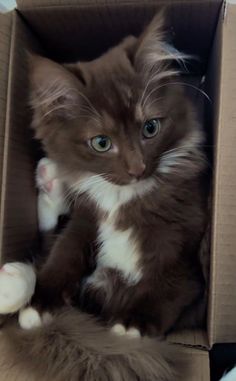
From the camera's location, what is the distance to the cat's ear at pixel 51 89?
4.15 feet

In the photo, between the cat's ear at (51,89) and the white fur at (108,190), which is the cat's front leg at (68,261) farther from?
the cat's ear at (51,89)

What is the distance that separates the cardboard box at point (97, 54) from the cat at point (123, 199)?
92 mm

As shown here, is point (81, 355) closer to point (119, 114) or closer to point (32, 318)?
point (32, 318)

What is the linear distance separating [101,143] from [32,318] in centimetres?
49

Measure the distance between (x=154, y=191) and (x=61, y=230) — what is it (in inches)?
14.6

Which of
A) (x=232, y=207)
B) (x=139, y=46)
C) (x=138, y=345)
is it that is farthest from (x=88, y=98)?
(x=138, y=345)

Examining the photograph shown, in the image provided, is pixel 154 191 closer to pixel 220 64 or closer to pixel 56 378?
pixel 220 64

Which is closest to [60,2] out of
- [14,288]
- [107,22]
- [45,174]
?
[107,22]

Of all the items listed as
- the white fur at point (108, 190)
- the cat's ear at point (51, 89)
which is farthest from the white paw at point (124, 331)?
the cat's ear at point (51, 89)

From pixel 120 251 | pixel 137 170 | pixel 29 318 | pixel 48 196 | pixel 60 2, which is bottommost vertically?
pixel 29 318

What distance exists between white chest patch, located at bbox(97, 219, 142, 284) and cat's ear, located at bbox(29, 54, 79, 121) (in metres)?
0.34

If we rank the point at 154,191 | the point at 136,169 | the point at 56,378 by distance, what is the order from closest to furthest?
the point at 56,378 < the point at 136,169 < the point at 154,191

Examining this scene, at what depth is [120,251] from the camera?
1443mm

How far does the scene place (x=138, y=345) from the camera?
124 cm
